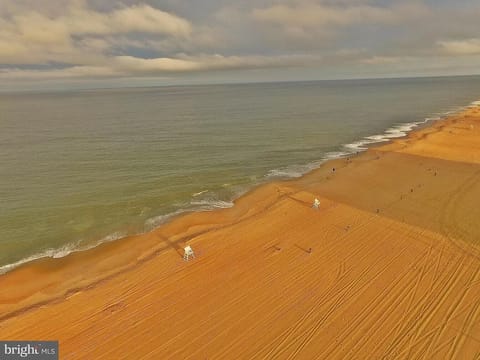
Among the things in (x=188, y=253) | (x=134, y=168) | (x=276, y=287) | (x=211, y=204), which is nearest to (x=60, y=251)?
(x=188, y=253)

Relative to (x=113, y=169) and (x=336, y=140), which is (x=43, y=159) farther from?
(x=336, y=140)

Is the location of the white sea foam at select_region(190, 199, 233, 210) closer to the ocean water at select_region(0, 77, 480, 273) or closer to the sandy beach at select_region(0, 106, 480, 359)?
the ocean water at select_region(0, 77, 480, 273)

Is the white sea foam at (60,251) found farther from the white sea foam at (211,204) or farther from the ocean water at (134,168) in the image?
the white sea foam at (211,204)

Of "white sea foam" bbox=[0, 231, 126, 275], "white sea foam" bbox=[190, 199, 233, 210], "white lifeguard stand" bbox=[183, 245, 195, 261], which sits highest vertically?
"white lifeguard stand" bbox=[183, 245, 195, 261]

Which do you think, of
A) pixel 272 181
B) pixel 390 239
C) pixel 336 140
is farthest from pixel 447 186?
pixel 336 140

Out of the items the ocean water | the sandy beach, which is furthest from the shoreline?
the sandy beach

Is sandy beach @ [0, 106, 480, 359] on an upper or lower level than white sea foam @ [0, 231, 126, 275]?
upper
